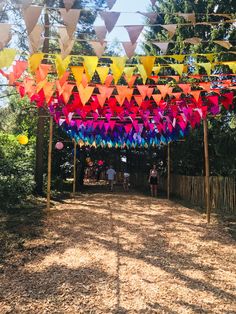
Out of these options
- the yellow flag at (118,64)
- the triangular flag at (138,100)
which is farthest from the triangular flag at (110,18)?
the triangular flag at (138,100)

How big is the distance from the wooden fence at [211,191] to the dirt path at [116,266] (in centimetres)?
203

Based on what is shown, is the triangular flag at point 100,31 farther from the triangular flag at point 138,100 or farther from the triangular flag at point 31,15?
the triangular flag at point 138,100

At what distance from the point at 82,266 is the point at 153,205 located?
6711 mm

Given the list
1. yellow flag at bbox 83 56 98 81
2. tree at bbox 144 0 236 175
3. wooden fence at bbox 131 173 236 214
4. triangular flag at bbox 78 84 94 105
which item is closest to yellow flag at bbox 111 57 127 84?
yellow flag at bbox 83 56 98 81

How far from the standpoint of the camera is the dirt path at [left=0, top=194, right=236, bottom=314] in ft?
13.6

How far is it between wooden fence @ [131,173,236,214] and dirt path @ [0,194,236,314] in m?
2.03

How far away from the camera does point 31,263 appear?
560cm

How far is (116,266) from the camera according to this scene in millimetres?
5434

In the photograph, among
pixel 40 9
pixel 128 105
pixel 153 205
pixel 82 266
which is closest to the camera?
pixel 40 9

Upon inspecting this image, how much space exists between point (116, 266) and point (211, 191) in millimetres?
6988

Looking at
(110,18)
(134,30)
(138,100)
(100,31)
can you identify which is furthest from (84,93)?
(110,18)

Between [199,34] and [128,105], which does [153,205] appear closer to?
[128,105]

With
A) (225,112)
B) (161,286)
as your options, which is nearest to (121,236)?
(161,286)

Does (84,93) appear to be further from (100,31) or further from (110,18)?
(110,18)
